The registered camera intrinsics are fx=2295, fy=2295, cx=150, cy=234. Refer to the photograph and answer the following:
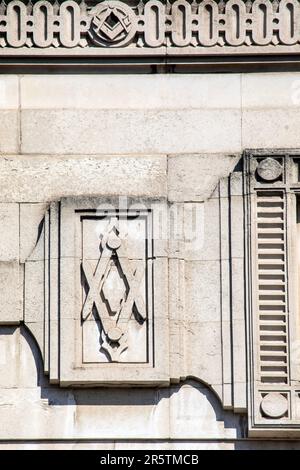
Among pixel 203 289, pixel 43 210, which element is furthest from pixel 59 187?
pixel 203 289

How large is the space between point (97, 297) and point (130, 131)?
178 cm

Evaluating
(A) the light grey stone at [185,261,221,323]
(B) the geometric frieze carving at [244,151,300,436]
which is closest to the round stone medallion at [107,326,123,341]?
(A) the light grey stone at [185,261,221,323]

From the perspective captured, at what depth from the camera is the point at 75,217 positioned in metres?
22.8

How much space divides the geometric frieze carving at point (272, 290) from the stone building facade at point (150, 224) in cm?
2

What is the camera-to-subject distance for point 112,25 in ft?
76.5

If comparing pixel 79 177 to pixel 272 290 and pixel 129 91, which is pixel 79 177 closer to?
pixel 129 91

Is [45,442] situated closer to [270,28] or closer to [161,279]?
[161,279]

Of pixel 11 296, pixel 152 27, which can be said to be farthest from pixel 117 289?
pixel 152 27

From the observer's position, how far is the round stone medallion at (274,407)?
2239 cm

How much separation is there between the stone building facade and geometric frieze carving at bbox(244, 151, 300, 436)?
0.06ft

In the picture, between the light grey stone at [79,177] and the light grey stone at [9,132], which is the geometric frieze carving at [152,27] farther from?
the light grey stone at [79,177]

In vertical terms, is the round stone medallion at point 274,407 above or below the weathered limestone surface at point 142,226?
below

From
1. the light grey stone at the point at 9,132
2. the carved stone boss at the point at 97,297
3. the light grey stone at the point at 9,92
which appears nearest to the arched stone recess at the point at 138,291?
the carved stone boss at the point at 97,297

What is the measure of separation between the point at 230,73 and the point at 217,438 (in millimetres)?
3735
